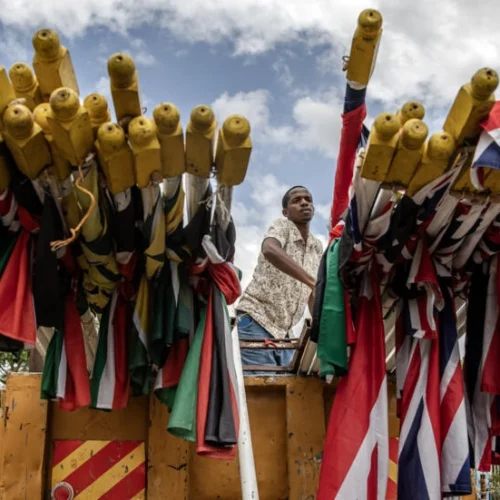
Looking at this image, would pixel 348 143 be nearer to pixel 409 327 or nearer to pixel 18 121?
pixel 409 327

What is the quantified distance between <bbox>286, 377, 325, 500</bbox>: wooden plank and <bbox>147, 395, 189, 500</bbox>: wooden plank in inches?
17.3

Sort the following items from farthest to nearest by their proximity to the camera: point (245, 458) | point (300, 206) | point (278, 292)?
point (300, 206), point (278, 292), point (245, 458)

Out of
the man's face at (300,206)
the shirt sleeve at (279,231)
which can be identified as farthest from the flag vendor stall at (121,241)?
the man's face at (300,206)

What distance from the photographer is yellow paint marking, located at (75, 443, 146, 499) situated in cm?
293

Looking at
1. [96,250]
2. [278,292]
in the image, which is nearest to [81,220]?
[96,250]

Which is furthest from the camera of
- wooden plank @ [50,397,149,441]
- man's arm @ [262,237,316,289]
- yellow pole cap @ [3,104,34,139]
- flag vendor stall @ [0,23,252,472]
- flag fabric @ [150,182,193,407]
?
man's arm @ [262,237,316,289]

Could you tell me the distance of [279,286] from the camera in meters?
4.41

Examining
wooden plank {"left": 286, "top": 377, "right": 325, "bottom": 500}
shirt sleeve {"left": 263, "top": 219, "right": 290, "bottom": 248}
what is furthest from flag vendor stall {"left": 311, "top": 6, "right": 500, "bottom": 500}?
shirt sleeve {"left": 263, "top": 219, "right": 290, "bottom": 248}

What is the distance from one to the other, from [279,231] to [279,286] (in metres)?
0.34

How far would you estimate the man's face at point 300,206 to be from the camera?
15.7 ft

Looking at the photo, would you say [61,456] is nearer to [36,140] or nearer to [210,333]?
[210,333]

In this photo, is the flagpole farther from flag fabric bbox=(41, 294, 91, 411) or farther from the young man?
the young man

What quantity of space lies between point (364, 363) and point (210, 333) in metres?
0.61

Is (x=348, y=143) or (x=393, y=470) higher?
(x=348, y=143)
